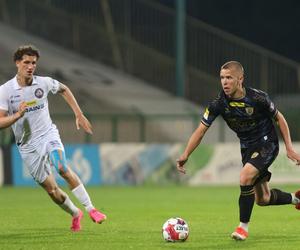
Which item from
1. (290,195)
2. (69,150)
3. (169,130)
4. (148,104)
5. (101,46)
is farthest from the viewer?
(101,46)

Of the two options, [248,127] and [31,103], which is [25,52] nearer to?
[31,103]

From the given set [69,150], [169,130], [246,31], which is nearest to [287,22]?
[246,31]

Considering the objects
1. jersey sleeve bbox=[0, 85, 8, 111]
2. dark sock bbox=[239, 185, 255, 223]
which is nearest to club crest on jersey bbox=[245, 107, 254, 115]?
dark sock bbox=[239, 185, 255, 223]

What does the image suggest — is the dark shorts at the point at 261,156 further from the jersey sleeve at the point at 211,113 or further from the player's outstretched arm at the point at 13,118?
the player's outstretched arm at the point at 13,118

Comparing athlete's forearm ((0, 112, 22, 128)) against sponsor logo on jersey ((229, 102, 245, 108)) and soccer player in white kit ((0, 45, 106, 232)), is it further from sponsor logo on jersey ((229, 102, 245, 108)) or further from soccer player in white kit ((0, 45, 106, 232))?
sponsor logo on jersey ((229, 102, 245, 108))

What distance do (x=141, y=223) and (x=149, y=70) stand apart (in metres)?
18.7

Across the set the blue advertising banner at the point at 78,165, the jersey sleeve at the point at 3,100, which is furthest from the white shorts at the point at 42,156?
the blue advertising banner at the point at 78,165

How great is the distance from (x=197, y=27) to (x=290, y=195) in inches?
785

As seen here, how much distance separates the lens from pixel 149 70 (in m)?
31.3

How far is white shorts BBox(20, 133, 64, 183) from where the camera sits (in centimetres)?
1128

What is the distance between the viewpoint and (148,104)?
98.5ft

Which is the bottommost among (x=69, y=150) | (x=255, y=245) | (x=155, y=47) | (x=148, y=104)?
(x=255, y=245)

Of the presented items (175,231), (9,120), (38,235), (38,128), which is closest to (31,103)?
(38,128)

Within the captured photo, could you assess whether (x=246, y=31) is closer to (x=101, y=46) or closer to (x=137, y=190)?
(x=101, y=46)
